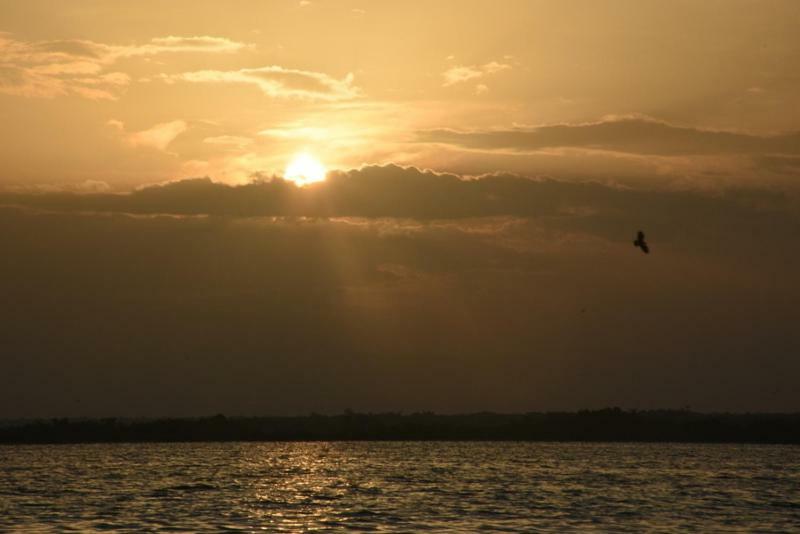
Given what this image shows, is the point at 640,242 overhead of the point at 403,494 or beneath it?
overhead

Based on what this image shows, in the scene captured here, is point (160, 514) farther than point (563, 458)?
No

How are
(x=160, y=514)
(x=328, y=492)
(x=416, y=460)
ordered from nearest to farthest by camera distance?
1. (x=160, y=514)
2. (x=328, y=492)
3. (x=416, y=460)

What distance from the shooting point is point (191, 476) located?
308ft

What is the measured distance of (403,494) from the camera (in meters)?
73.9

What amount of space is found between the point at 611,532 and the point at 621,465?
60.2m

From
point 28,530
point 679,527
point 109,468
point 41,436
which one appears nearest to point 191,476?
point 109,468

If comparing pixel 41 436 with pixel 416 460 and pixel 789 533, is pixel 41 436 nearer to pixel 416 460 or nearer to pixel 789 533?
pixel 416 460

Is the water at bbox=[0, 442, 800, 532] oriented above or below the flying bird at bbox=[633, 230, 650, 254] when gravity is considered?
below

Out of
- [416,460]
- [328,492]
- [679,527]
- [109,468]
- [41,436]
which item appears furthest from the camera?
[41,436]

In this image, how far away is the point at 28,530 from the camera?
172 feet

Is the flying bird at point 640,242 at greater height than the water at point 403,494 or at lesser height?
greater

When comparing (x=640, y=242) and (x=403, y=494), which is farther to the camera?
(x=403, y=494)

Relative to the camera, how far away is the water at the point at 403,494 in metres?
57.1

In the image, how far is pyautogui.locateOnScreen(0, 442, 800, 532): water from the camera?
57125mm
